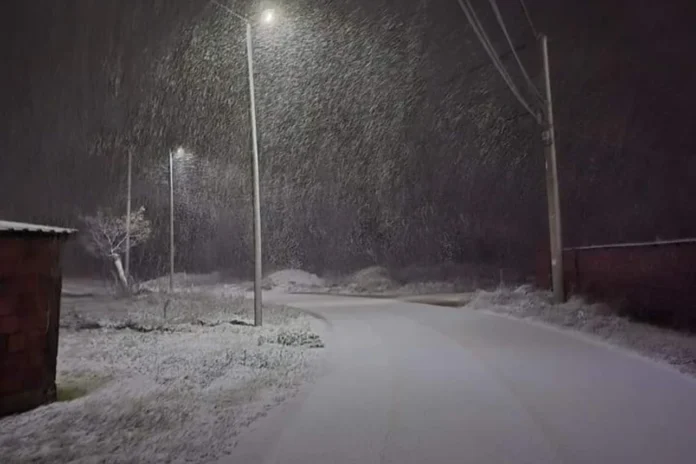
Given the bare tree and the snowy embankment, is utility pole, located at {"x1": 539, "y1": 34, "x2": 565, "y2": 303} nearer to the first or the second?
the snowy embankment

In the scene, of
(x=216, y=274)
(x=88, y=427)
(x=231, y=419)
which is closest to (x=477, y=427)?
(x=231, y=419)

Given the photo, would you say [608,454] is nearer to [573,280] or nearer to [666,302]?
[666,302]

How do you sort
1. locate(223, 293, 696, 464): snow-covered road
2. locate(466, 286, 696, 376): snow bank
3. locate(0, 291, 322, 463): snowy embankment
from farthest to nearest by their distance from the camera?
locate(466, 286, 696, 376): snow bank < locate(0, 291, 322, 463): snowy embankment < locate(223, 293, 696, 464): snow-covered road

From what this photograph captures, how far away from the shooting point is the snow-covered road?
198 inches

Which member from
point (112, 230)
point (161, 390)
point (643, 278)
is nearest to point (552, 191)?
point (643, 278)

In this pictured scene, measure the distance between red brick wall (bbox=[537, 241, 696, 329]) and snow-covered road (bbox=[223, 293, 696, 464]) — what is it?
3.27 m

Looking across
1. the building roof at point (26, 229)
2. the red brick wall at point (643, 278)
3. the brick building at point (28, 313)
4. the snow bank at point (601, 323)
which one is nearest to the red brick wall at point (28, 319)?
the brick building at point (28, 313)

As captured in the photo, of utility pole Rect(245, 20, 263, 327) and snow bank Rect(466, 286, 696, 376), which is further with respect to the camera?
utility pole Rect(245, 20, 263, 327)

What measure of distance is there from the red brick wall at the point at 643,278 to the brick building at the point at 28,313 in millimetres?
12129

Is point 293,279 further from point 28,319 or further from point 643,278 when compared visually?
point 28,319

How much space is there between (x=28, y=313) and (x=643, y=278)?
13.2 meters

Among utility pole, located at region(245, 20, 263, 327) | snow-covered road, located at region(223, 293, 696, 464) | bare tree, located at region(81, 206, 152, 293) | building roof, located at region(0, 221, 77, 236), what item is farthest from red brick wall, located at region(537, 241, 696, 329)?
bare tree, located at region(81, 206, 152, 293)

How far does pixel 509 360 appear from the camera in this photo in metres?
9.35

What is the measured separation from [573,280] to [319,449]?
1445cm
